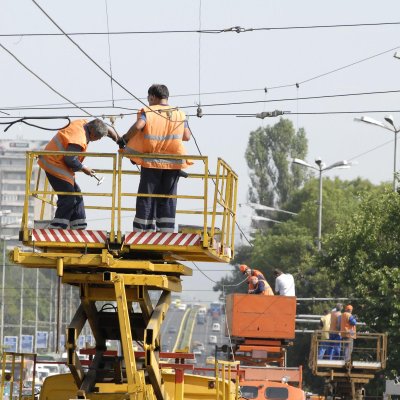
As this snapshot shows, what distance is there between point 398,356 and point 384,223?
5.68m

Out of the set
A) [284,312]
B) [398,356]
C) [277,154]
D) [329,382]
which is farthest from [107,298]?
[277,154]

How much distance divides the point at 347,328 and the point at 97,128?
59.2 ft

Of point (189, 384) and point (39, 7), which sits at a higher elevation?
point (39, 7)

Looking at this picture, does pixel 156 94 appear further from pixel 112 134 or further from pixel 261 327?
pixel 261 327

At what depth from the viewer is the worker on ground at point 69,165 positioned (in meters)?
17.2

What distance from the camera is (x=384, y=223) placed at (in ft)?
156

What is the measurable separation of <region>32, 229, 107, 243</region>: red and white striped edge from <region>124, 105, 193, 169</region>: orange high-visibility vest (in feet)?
3.25

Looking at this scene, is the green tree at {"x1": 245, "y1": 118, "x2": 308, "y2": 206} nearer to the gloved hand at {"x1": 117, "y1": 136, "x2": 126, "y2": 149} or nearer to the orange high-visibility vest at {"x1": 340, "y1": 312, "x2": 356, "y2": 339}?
the orange high-visibility vest at {"x1": 340, "y1": 312, "x2": 356, "y2": 339}

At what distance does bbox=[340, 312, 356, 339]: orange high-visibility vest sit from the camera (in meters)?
33.5

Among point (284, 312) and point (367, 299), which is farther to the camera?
point (367, 299)

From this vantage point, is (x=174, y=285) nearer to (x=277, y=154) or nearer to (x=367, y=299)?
(x=367, y=299)

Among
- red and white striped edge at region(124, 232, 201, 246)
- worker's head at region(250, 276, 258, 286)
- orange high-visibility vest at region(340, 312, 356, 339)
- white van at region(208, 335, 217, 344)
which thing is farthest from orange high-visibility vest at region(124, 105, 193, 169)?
white van at region(208, 335, 217, 344)

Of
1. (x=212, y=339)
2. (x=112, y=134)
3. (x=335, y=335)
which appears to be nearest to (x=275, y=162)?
(x=212, y=339)

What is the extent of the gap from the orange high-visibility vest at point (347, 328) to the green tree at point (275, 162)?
76.1 meters
